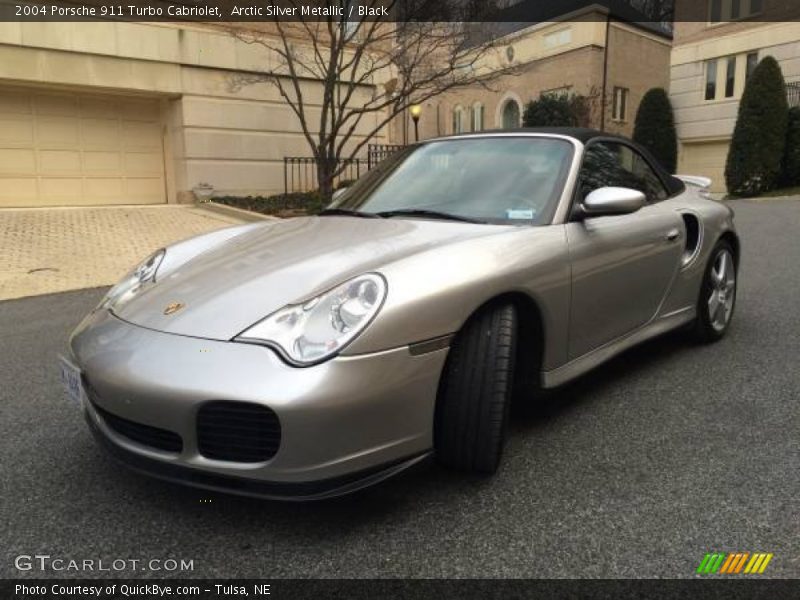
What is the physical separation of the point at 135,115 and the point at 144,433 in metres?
13.1

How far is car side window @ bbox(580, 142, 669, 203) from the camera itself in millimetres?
3328

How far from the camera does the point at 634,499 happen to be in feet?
7.78

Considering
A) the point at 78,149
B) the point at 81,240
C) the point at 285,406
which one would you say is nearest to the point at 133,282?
the point at 285,406

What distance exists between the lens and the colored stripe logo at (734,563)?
77.5 inches

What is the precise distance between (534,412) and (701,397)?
87 cm

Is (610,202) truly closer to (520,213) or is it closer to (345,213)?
(520,213)

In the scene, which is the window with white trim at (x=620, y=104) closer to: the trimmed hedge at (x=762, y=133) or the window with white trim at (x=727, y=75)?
the window with white trim at (x=727, y=75)

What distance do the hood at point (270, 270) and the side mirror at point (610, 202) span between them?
0.43m

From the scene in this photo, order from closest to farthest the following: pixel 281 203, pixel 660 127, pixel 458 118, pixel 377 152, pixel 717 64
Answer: pixel 281 203 → pixel 377 152 → pixel 660 127 → pixel 717 64 → pixel 458 118

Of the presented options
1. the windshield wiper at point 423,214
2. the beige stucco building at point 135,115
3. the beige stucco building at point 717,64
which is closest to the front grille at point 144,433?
the windshield wiper at point 423,214

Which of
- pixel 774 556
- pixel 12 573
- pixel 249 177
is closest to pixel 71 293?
pixel 12 573

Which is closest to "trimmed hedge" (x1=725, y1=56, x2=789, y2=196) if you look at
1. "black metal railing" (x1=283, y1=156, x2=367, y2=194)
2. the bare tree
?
the bare tree

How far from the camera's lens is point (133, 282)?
2.97 metres

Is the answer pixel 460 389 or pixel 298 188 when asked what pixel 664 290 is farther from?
pixel 298 188
